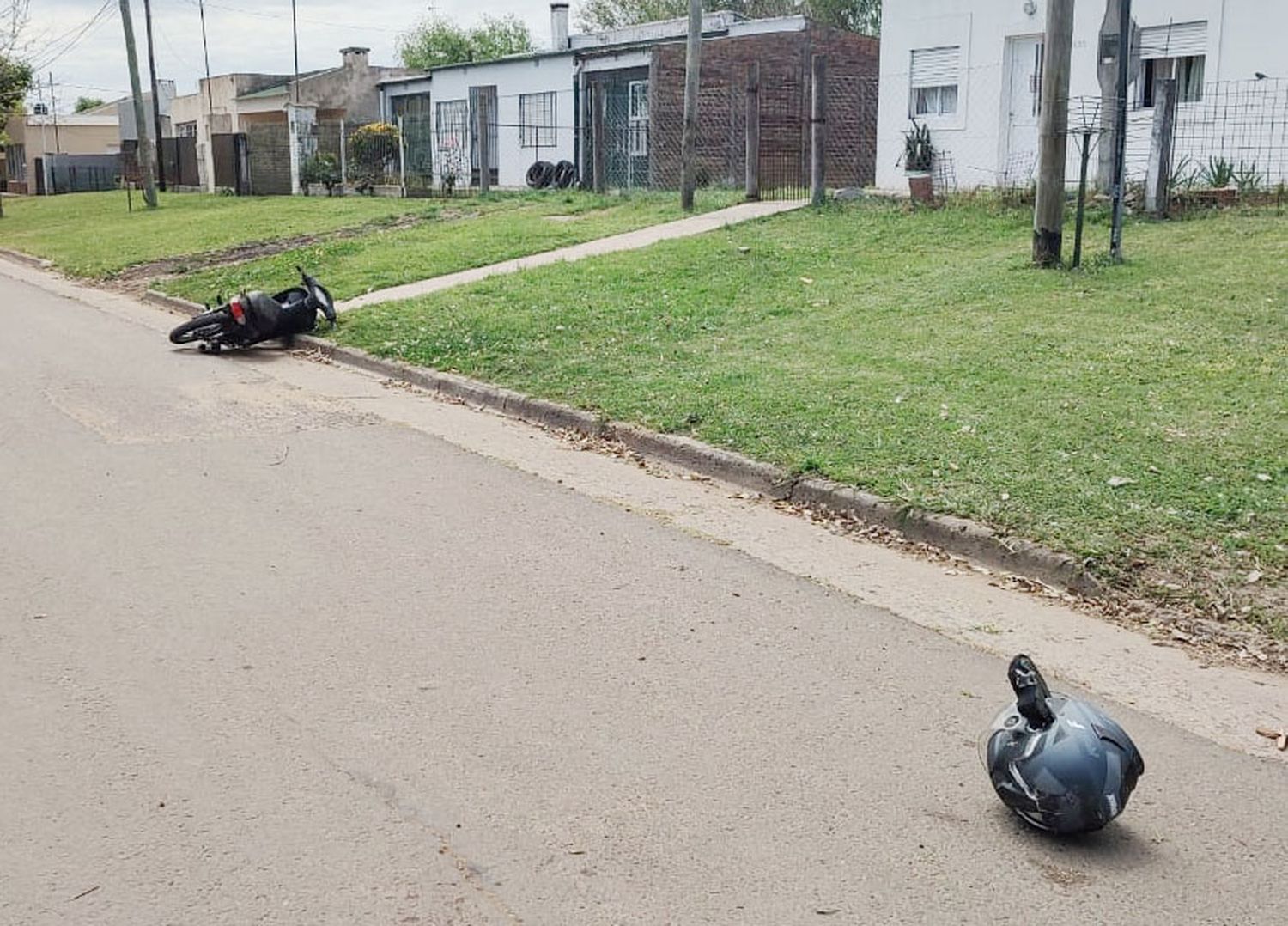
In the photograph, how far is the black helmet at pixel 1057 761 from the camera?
3.72 metres

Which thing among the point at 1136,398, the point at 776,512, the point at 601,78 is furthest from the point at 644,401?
the point at 601,78

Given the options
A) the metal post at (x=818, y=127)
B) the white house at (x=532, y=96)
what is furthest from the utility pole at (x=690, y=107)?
the white house at (x=532, y=96)

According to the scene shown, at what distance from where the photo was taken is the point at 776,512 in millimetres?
7203

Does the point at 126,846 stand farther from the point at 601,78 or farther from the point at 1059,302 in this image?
the point at 601,78

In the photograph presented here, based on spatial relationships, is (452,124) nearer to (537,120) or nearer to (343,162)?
(343,162)

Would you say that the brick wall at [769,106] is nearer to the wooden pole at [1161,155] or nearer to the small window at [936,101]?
the small window at [936,101]

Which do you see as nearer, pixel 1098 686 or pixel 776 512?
pixel 1098 686

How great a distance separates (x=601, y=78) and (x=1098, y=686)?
27.4m

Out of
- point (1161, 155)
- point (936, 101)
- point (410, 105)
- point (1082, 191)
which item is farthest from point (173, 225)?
point (1082, 191)

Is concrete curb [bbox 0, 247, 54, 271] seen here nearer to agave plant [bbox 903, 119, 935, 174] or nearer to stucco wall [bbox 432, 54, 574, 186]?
stucco wall [bbox 432, 54, 574, 186]

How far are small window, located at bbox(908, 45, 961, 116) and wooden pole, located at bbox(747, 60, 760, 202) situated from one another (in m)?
3.22

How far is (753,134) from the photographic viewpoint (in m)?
20.0

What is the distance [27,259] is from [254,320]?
14.1m

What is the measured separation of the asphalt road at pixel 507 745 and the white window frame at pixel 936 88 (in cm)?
1619
